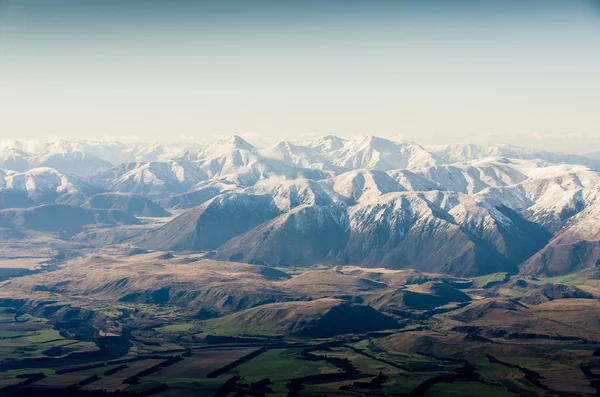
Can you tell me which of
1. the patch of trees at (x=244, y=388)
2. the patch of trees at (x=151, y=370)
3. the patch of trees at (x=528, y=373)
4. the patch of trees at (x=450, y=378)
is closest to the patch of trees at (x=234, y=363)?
the patch of trees at (x=244, y=388)

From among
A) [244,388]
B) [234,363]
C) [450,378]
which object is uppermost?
[450,378]

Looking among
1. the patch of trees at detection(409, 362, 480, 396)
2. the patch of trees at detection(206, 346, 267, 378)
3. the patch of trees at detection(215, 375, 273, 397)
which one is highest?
the patch of trees at detection(409, 362, 480, 396)

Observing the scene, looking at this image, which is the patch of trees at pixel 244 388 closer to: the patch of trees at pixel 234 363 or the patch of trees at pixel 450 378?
the patch of trees at pixel 234 363

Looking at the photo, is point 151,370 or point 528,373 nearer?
point 528,373

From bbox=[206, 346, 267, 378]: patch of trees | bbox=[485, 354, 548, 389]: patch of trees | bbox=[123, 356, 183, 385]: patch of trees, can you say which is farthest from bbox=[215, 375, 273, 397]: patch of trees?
bbox=[485, 354, 548, 389]: patch of trees

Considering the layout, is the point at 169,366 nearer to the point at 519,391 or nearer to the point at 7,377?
the point at 7,377

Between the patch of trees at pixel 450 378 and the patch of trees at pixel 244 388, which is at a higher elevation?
the patch of trees at pixel 450 378

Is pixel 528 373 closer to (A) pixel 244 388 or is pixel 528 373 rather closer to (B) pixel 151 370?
(A) pixel 244 388

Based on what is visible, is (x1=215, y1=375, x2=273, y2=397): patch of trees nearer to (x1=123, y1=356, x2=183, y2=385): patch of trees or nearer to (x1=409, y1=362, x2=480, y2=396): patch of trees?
(x1=123, y1=356, x2=183, y2=385): patch of trees

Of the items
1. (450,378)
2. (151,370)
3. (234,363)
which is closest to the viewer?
(450,378)

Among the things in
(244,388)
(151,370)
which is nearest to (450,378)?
(244,388)

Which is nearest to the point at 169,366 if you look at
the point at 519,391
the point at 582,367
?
the point at 519,391
